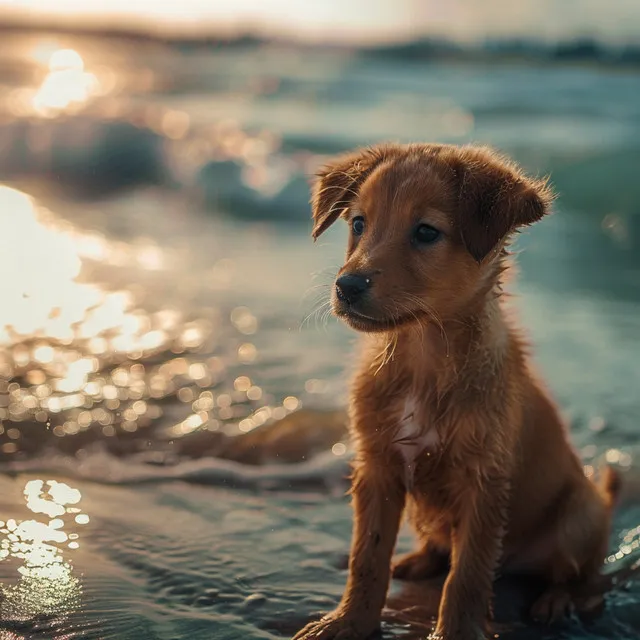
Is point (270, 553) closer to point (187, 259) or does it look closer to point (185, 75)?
point (187, 259)

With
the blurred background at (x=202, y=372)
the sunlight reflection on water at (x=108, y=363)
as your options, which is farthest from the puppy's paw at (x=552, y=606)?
the sunlight reflection on water at (x=108, y=363)

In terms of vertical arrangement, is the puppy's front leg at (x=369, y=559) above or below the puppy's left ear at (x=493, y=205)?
below

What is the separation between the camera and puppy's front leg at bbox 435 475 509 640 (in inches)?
123

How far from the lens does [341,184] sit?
3635mm

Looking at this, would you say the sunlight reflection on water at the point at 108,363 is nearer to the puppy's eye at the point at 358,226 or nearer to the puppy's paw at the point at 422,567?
the puppy's paw at the point at 422,567

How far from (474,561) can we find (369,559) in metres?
0.33

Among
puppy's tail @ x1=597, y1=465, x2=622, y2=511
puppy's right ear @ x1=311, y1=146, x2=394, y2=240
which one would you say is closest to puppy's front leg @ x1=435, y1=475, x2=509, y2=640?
puppy's tail @ x1=597, y1=465, x2=622, y2=511

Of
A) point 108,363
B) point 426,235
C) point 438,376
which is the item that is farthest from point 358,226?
point 108,363

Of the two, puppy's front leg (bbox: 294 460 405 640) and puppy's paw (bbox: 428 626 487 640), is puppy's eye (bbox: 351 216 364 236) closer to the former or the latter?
puppy's front leg (bbox: 294 460 405 640)

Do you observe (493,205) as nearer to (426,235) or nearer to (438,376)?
(426,235)

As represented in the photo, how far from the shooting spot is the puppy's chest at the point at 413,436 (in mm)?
3193

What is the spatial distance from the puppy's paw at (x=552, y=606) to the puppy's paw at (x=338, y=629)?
0.65 meters

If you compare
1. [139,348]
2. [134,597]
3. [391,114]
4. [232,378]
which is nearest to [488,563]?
[134,597]

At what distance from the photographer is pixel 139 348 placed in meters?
6.08
